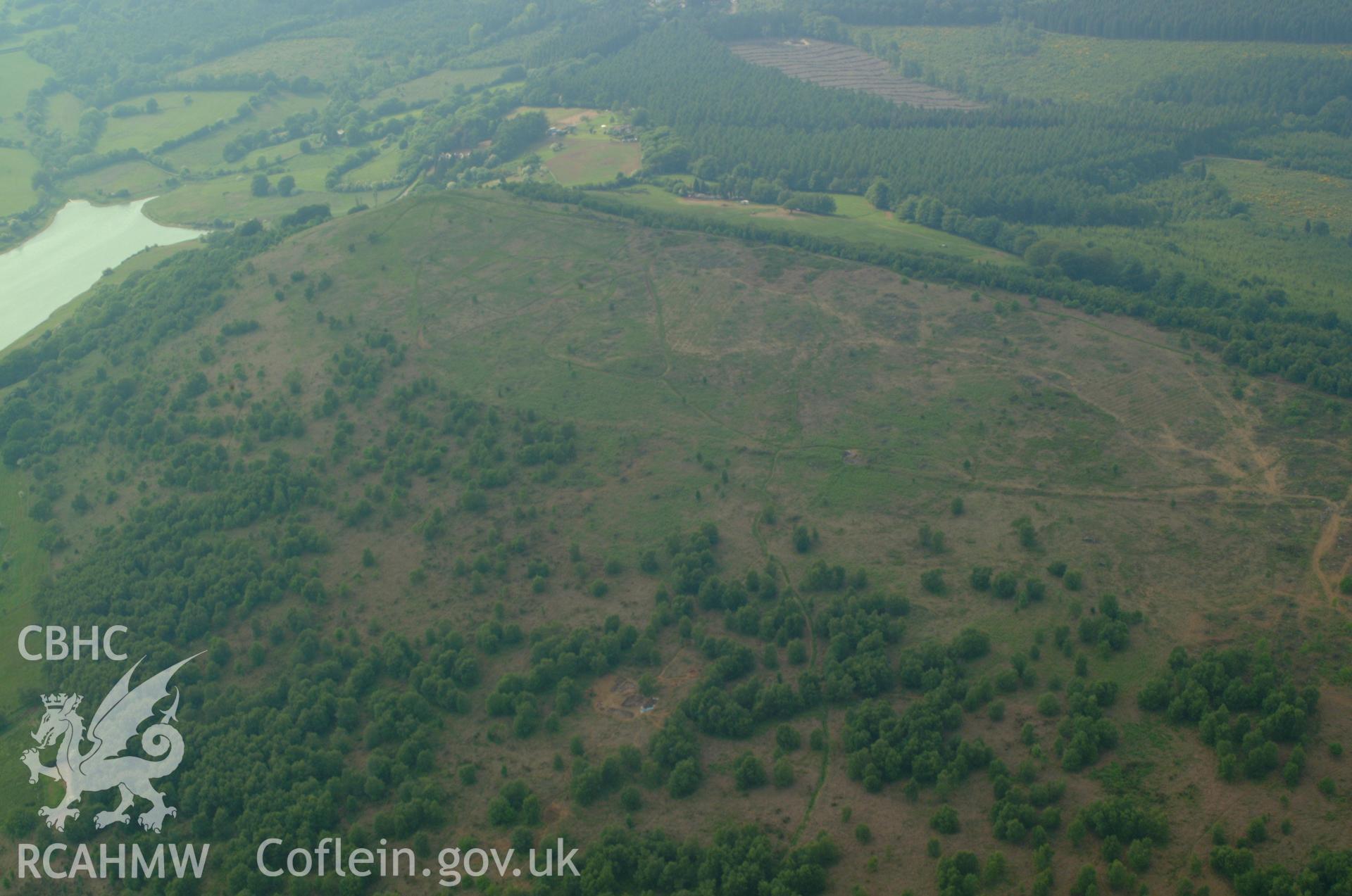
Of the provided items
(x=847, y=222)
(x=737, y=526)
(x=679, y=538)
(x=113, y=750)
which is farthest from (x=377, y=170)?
(x=113, y=750)

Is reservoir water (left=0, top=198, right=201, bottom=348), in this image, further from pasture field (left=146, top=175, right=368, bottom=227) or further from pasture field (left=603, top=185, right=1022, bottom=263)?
pasture field (left=603, top=185, right=1022, bottom=263)

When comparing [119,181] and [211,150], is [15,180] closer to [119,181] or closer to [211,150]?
[119,181]

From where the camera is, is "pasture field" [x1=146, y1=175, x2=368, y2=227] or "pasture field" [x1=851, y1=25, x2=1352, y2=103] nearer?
"pasture field" [x1=146, y1=175, x2=368, y2=227]

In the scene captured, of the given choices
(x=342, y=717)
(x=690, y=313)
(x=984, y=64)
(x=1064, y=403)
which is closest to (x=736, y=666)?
(x=342, y=717)

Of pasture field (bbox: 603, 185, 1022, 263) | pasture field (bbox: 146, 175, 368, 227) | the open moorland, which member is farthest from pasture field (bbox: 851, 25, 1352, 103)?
pasture field (bbox: 146, 175, 368, 227)

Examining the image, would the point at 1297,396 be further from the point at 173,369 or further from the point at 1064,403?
the point at 173,369

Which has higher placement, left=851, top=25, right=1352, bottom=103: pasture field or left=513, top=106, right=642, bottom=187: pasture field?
left=851, top=25, right=1352, bottom=103: pasture field
